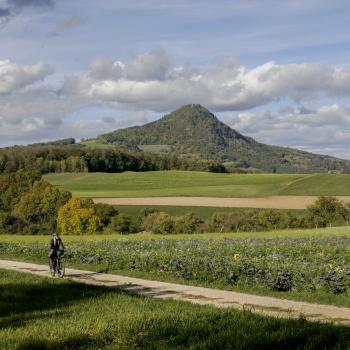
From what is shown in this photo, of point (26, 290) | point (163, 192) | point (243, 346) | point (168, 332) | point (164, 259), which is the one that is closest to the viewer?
point (243, 346)

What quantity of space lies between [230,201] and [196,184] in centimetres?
3092

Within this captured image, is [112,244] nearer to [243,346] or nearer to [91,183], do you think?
[243,346]

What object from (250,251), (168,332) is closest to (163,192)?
(250,251)

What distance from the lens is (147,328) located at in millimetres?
10141

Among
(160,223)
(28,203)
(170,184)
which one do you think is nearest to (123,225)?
(160,223)

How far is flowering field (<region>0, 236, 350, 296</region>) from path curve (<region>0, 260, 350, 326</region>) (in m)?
1.61

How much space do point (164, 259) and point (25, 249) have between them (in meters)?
15.7

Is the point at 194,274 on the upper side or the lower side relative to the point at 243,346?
lower

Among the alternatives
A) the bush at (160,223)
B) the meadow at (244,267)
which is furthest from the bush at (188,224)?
the meadow at (244,267)

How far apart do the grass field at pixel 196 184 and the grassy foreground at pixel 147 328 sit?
78751 mm

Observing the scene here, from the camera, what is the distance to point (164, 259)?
25594mm

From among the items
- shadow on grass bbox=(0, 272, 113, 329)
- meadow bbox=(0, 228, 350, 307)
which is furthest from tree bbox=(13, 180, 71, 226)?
shadow on grass bbox=(0, 272, 113, 329)

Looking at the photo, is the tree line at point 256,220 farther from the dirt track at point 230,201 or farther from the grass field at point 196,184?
the grass field at point 196,184

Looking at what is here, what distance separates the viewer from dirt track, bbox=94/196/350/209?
8156cm
